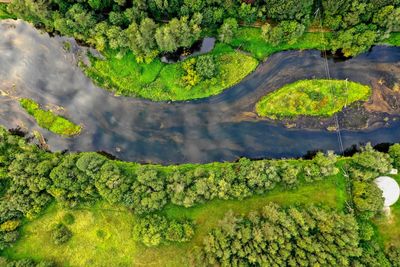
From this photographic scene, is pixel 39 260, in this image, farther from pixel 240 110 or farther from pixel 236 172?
pixel 240 110

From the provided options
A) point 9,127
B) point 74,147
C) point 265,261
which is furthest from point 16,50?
point 265,261

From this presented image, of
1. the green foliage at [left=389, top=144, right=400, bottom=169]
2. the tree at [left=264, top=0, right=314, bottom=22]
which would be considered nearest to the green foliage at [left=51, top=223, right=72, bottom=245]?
the tree at [left=264, top=0, right=314, bottom=22]

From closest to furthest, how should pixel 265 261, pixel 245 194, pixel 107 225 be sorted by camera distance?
pixel 265 261, pixel 245 194, pixel 107 225

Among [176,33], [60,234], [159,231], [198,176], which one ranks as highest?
[176,33]

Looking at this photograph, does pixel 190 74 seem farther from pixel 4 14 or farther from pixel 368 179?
pixel 4 14

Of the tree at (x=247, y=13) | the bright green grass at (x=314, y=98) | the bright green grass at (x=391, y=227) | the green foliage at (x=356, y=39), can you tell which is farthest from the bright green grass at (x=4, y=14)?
the bright green grass at (x=391, y=227)

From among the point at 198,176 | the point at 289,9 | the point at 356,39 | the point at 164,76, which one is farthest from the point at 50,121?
the point at 356,39

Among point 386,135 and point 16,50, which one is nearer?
point 386,135
